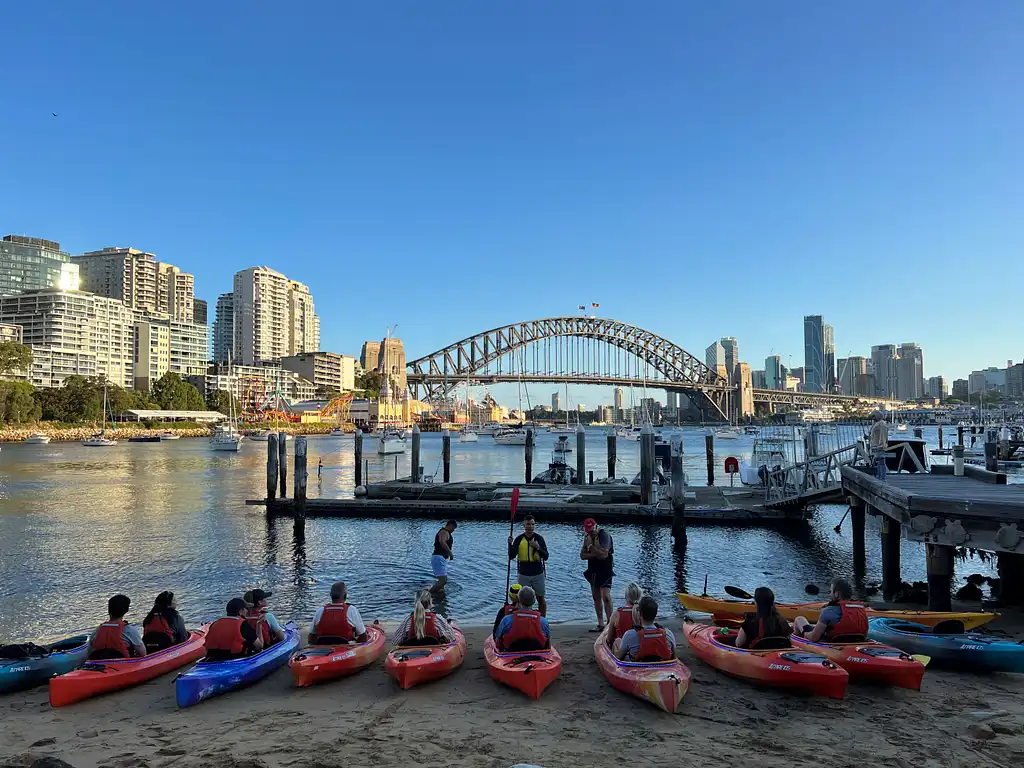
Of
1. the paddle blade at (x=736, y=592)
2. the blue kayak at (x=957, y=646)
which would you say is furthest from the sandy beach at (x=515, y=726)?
the paddle blade at (x=736, y=592)

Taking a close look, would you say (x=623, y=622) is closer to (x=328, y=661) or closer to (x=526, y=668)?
(x=526, y=668)

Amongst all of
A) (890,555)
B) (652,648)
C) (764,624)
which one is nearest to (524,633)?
(652,648)

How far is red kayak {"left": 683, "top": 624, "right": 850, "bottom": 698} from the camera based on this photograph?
778cm

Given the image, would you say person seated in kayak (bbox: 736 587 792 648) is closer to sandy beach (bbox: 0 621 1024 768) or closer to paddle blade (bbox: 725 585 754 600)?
sandy beach (bbox: 0 621 1024 768)

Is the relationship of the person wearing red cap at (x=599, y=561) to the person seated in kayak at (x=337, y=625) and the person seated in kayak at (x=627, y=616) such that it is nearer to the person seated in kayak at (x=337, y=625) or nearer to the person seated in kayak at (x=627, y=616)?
the person seated in kayak at (x=627, y=616)

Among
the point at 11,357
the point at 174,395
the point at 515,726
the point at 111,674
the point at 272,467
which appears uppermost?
the point at 11,357

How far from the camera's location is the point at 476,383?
144 metres

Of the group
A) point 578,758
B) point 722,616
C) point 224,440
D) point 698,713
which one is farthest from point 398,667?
point 224,440

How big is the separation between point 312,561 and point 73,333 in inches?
6528

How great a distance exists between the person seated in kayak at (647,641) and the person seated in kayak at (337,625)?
3.49 metres

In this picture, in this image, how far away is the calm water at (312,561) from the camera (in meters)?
15.1

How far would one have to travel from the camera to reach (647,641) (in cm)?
804

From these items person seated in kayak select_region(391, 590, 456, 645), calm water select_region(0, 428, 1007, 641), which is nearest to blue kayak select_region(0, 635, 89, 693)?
person seated in kayak select_region(391, 590, 456, 645)

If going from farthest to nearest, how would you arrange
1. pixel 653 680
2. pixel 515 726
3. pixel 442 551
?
pixel 442 551 → pixel 653 680 → pixel 515 726
